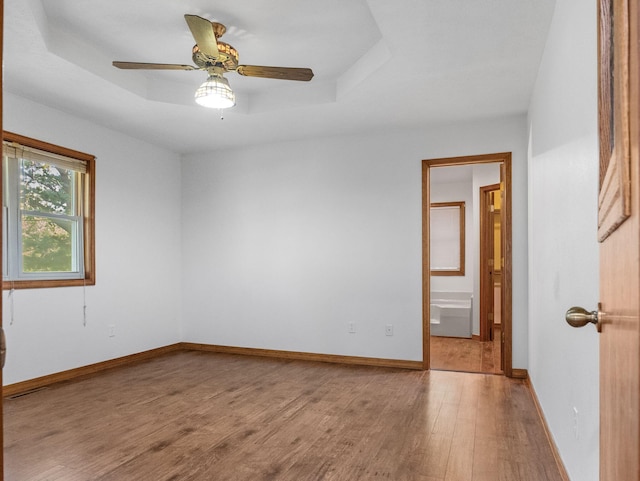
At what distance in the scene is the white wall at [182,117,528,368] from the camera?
457 centimetres

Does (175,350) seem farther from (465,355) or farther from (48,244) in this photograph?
(465,355)

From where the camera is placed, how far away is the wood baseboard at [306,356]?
4.61 m

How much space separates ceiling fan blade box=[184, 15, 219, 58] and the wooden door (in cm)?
205

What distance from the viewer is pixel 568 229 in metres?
2.12

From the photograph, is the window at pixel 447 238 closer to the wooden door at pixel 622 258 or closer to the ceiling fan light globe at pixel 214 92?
the ceiling fan light globe at pixel 214 92

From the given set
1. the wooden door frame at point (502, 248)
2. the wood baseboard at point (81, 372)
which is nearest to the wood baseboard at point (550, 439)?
the wooden door frame at point (502, 248)

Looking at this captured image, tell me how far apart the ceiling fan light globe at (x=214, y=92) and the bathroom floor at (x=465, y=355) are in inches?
128

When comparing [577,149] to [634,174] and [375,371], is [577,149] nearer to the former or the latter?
[634,174]

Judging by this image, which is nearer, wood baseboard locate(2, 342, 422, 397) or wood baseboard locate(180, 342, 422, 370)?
wood baseboard locate(2, 342, 422, 397)

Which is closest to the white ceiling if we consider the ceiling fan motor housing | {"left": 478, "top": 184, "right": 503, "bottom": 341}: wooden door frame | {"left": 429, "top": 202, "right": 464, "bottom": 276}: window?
the ceiling fan motor housing

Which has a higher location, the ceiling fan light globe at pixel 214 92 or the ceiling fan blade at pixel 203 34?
the ceiling fan blade at pixel 203 34

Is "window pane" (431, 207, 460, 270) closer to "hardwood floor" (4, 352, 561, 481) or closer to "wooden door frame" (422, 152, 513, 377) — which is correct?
"wooden door frame" (422, 152, 513, 377)

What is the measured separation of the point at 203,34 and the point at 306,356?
11.5 feet

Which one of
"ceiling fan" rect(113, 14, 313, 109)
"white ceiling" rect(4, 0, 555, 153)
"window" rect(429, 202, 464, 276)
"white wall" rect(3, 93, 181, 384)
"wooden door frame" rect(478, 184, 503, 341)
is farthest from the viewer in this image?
"window" rect(429, 202, 464, 276)
